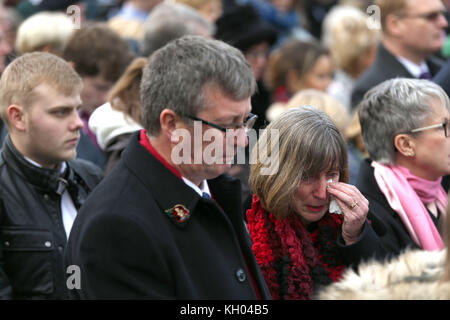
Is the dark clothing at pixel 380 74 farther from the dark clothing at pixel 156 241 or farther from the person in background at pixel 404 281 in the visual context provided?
the person in background at pixel 404 281

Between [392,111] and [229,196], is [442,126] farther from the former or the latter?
[229,196]

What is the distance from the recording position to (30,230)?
346 centimetres

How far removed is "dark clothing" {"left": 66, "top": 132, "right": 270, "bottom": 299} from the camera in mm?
2410

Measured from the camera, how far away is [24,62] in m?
3.80

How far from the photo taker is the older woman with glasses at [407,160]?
141 inches

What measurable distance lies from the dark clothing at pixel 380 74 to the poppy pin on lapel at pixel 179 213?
330 cm

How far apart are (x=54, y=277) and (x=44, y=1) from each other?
4942mm

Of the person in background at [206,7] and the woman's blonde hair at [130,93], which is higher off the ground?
the person in background at [206,7]

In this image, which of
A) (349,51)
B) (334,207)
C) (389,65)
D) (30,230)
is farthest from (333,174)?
(349,51)

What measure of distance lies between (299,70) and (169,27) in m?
2.12

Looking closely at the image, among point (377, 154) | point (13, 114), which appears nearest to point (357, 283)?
point (377, 154)

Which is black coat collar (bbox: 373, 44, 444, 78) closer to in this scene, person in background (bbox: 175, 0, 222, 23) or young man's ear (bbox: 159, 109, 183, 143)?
person in background (bbox: 175, 0, 222, 23)

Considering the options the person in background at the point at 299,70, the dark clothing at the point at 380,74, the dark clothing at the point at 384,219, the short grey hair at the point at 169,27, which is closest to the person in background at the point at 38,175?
the dark clothing at the point at 384,219
